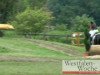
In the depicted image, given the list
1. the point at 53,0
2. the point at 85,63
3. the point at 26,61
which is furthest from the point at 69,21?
the point at 85,63

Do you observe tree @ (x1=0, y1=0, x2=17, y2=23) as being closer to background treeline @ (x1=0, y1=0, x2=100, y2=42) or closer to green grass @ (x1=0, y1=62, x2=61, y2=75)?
background treeline @ (x1=0, y1=0, x2=100, y2=42)

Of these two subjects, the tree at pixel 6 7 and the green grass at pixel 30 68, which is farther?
the tree at pixel 6 7

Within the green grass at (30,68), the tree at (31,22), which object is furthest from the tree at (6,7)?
the green grass at (30,68)

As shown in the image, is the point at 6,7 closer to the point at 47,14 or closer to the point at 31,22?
the point at 31,22

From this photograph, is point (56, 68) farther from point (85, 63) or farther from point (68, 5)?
point (68, 5)

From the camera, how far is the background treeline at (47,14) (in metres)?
50.4

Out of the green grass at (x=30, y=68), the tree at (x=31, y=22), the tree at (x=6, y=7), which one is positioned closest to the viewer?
the green grass at (x=30, y=68)

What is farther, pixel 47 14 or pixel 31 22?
pixel 47 14

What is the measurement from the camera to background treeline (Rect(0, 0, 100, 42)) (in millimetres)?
50375

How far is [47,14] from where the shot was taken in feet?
183

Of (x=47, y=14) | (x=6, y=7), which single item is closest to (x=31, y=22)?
(x=6, y=7)

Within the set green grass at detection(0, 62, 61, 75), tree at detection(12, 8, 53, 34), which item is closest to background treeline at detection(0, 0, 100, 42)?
tree at detection(12, 8, 53, 34)

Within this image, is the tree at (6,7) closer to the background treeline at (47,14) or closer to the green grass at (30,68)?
the background treeline at (47,14)

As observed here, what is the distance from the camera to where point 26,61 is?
68.7ft
